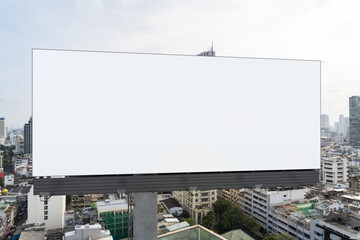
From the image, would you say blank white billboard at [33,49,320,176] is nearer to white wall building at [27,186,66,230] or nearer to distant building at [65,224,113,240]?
distant building at [65,224,113,240]

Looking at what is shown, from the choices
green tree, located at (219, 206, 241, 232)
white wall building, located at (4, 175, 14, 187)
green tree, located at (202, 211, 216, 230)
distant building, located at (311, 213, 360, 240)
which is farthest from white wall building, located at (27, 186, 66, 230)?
distant building, located at (311, 213, 360, 240)

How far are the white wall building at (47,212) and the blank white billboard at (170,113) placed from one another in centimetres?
1277

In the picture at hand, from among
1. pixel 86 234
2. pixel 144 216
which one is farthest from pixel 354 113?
pixel 144 216

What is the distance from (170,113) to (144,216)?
1.03 metres

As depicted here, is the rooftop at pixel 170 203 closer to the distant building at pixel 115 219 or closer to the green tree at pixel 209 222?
the green tree at pixel 209 222

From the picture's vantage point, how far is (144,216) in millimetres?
2244

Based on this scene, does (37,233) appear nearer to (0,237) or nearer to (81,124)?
(0,237)

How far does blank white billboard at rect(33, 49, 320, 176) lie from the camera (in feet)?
7.04

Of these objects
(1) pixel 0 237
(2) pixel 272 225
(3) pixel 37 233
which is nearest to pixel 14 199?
(1) pixel 0 237

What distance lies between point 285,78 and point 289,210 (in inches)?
498

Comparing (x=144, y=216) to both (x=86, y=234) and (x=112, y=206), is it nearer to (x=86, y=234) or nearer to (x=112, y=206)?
(x=86, y=234)

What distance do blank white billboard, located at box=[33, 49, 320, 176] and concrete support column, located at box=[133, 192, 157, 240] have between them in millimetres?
274

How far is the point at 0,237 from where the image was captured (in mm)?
12406

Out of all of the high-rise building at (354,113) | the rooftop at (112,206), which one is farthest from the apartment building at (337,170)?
the rooftop at (112,206)
